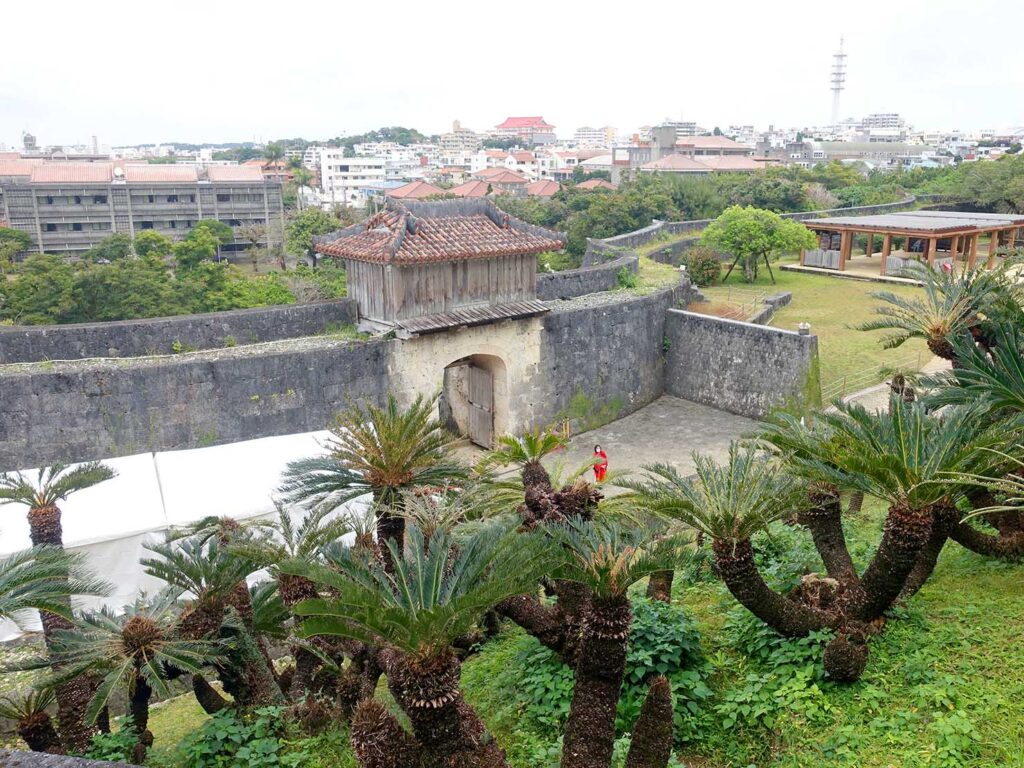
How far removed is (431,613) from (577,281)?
1630 centimetres

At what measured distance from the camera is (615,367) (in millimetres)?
17875

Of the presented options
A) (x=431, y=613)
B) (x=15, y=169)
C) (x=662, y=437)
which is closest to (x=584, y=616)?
(x=431, y=613)

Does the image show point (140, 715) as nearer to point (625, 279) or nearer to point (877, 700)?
point (877, 700)

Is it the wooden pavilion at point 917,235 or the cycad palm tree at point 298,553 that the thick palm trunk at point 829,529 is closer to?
the cycad palm tree at point 298,553

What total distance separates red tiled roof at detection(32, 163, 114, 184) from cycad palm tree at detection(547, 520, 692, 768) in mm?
64186

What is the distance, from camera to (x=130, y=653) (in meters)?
6.33

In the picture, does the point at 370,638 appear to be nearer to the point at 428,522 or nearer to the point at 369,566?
the point at 369,566

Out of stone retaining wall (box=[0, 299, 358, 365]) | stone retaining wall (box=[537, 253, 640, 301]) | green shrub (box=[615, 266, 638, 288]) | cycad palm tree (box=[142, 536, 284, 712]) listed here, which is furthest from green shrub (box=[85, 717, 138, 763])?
green shrub (box=[615, 266, 638, 288])

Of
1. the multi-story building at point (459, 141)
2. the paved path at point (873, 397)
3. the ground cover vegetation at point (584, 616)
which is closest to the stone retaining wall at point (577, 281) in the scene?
the paved path at point (873, 397)

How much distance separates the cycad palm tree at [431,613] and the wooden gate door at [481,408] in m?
11.3

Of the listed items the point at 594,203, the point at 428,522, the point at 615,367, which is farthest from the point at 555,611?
the point at 594,203

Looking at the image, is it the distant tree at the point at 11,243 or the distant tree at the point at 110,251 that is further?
the distant tree at the point at 110,251

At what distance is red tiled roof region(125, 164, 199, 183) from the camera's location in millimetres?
62344

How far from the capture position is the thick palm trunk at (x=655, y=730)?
478 centimetres
